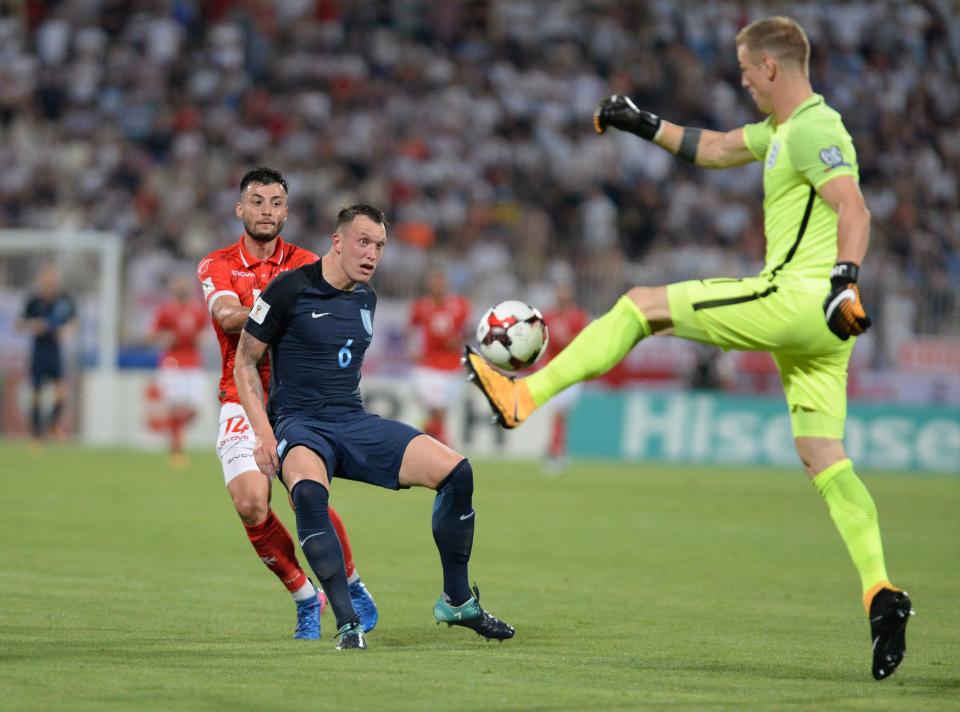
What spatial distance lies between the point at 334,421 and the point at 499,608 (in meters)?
1.84

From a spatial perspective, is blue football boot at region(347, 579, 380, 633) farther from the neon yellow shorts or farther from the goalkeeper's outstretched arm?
the goalkeeper's outstretched arm

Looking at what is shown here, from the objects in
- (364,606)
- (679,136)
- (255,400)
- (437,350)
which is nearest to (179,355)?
(437,350)

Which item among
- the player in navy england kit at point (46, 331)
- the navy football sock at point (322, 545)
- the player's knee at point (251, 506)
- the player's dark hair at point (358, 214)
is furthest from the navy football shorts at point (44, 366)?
the navy football sock at point (322, 545)

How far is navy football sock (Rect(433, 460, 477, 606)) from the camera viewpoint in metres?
7.21

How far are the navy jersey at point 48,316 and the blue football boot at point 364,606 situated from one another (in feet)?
Answer: 52.8

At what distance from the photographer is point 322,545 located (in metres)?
6.93

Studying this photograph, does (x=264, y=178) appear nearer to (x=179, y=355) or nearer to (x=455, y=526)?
(x=455, y=526)

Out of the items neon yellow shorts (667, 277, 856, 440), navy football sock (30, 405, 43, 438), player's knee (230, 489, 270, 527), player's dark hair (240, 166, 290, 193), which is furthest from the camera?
navy football sock (30, 405, 43, 438)

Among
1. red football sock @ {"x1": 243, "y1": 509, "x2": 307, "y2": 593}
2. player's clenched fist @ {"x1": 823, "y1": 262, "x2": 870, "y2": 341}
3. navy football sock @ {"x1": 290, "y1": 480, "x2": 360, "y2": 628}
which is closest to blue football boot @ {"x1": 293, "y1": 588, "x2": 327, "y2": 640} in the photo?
red football sock @ {"x1": 243, "y1": 509, "x2": 307, "y2": 593}

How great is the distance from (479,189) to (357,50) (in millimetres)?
4315

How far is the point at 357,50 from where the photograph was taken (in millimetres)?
28875

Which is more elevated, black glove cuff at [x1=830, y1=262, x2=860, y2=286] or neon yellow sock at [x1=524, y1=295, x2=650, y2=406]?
black glove cuff at [x1=830, y1=262, x2=860, y2=286]

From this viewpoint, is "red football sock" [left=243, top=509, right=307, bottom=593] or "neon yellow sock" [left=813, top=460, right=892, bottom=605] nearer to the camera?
"neon yellow sock" [left=813, top=460, right=892, bottom=605]

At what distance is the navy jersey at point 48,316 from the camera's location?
2272 centimetres
